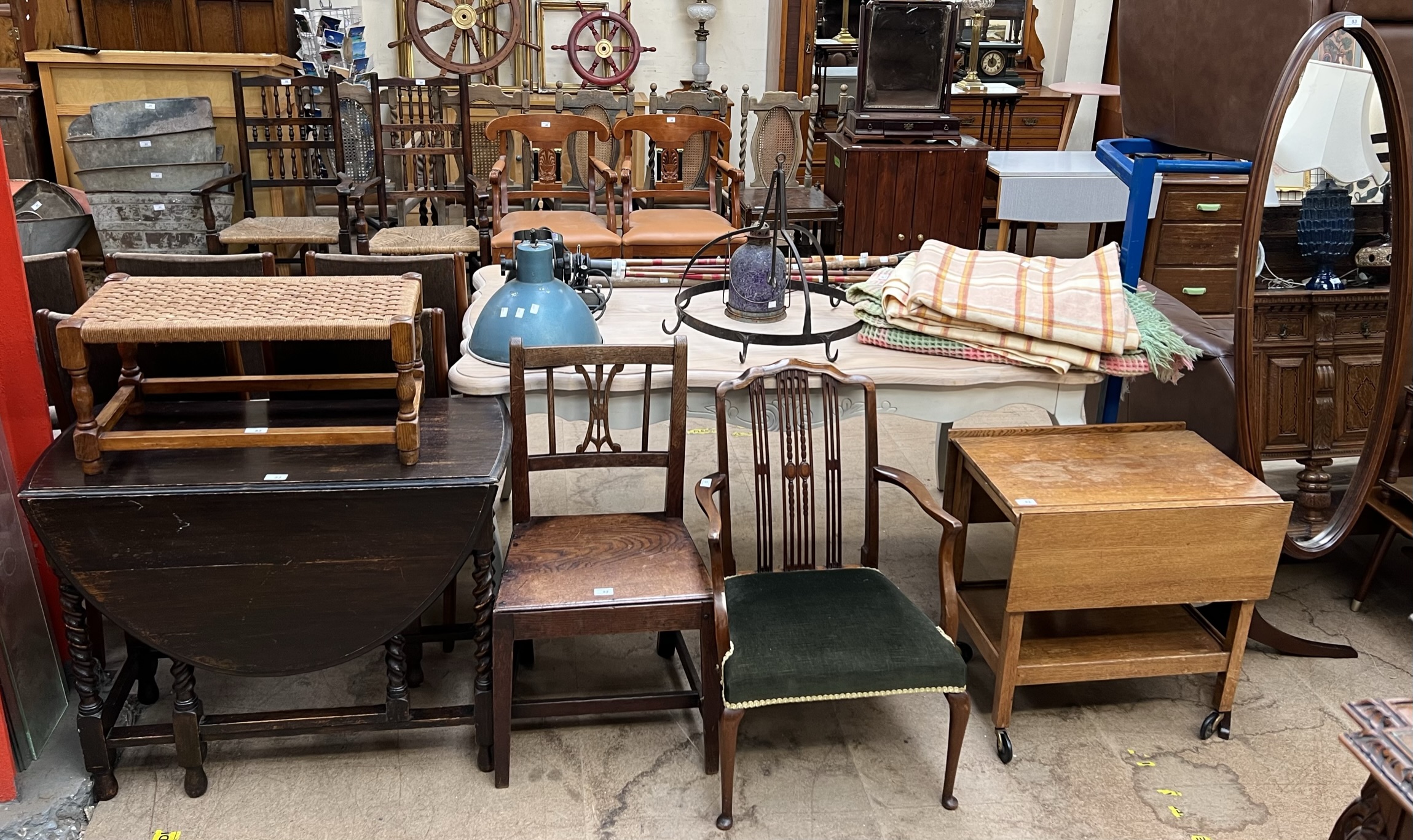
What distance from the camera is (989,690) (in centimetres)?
261

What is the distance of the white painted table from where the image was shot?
5227 millimetres

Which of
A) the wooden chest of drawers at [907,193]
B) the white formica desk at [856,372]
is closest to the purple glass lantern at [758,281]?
the white formica desk at [856,372]

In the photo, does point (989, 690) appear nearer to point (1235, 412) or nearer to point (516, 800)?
point (1235, 412)

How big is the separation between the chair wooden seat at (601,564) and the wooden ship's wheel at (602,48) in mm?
4587

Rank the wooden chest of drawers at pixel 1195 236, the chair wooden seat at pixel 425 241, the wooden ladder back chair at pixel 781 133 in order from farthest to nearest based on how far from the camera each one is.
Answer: the wooden ladder back chair at pixel 781 133 < the wooden chest of drawers at pixel 1195 236 < the chair wooden seat at pixel 425 241

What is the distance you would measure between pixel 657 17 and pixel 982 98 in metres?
2.10

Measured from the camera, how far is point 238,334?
2000mm

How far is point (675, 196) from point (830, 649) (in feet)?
10.4

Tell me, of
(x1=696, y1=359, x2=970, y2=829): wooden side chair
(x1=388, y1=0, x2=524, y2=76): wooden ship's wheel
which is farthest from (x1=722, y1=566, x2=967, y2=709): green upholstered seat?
(x1=388, y1=0, x2=524, y2=76): wooden ship's wheel

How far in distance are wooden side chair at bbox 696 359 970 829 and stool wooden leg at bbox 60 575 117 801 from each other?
1210 millimetres

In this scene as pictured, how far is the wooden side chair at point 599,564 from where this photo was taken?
2.10 meters

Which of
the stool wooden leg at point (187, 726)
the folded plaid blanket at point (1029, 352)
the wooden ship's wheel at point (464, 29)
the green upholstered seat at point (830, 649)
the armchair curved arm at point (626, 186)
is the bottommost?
the stool wooden leg at point (187, 726)

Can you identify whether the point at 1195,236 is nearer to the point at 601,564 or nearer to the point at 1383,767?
the point at 601,564

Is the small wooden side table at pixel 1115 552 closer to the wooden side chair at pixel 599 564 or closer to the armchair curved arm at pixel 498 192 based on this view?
the wooden side chair at pixel 599 564
